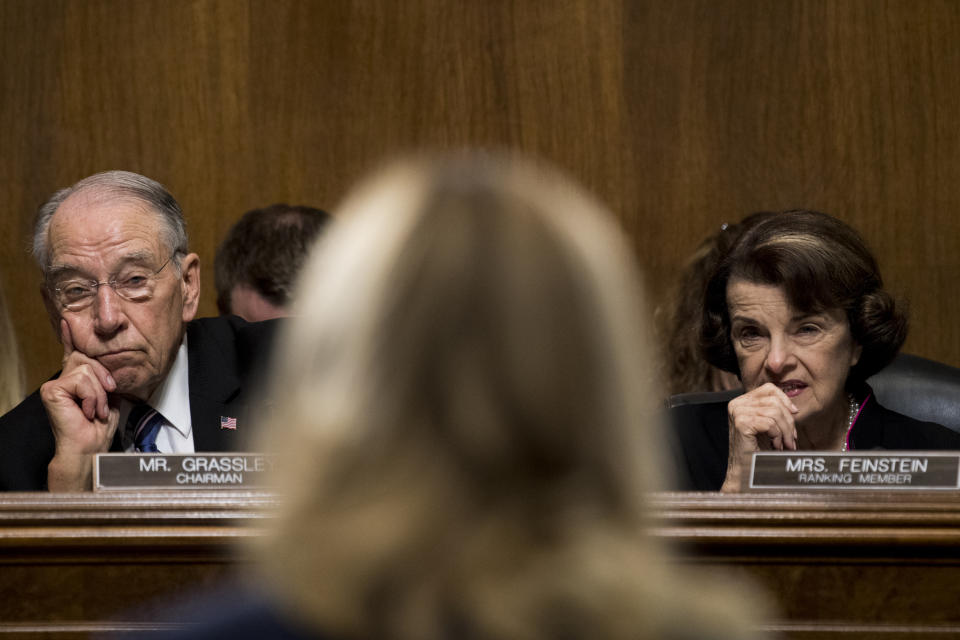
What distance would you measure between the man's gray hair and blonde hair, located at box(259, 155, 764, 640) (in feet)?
5.91

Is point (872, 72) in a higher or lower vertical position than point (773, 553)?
higher

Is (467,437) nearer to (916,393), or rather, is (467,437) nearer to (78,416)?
(78,416)

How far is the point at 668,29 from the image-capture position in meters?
4.15

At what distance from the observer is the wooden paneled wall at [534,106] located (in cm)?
413

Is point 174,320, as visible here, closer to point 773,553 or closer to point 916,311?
point 773,553

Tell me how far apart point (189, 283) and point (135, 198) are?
197 millimetres

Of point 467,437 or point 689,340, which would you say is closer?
point 467,437

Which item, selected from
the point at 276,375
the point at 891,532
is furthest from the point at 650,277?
the point at 276,375

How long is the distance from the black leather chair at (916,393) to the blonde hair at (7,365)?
4.40ft

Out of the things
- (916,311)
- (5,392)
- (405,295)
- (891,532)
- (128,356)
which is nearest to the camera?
(405,295)

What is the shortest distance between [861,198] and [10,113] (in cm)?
286

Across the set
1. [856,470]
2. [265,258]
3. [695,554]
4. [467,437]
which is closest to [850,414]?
[856,470]

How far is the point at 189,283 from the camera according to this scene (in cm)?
247

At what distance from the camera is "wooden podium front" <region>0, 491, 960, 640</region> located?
159cm
